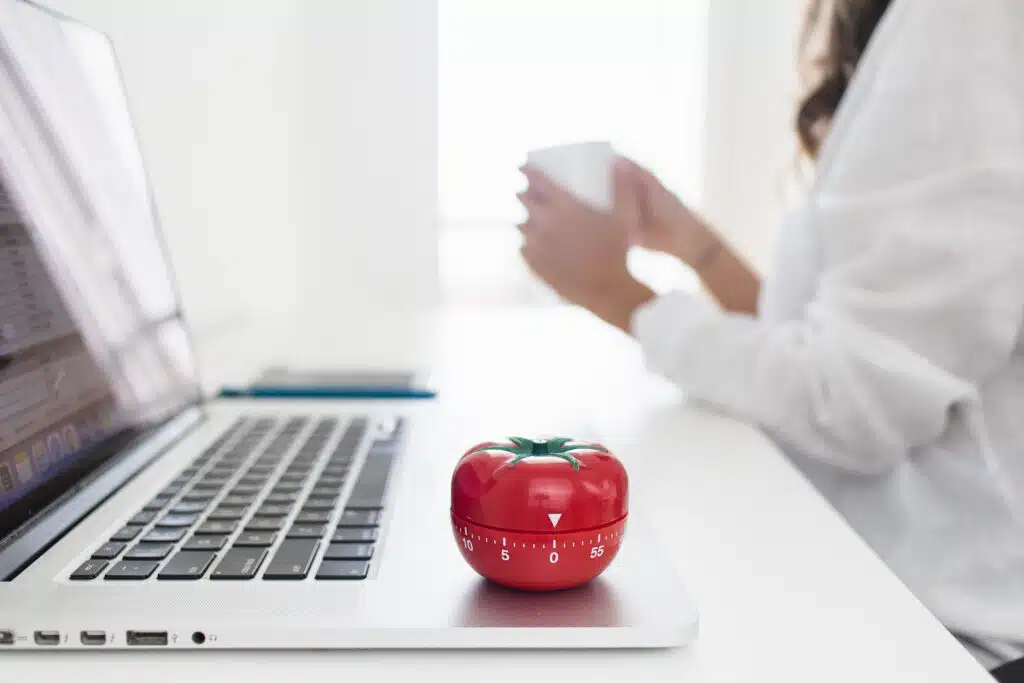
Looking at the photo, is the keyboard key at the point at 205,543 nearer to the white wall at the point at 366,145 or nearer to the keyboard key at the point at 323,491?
the keyboard key at the point at 323,491

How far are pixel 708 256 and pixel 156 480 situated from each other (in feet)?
2.19

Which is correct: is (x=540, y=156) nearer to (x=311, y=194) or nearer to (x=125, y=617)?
(x=125, y=617)

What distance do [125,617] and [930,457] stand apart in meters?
0.56

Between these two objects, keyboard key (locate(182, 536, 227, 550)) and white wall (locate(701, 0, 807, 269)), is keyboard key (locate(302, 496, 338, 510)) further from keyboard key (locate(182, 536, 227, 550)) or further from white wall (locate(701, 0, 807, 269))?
white wall (locate(701, 0, 807, 269))

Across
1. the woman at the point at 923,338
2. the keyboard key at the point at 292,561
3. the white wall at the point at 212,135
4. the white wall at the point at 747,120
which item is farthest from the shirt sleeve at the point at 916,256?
the white wall at the point at 747,120

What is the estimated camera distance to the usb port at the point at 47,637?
1.04 feet

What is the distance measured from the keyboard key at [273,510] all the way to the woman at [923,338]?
38 cm

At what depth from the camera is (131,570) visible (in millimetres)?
358

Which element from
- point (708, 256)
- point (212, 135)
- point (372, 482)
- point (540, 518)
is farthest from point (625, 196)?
point (212, 135)

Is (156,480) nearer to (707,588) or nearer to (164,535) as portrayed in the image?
(164,535)

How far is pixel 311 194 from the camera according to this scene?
8.05ft

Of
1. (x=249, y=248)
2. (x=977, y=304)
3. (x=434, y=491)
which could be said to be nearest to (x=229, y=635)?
(x=434, y=491)

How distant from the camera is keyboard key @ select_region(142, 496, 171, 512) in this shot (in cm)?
44

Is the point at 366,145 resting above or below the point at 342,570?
above
